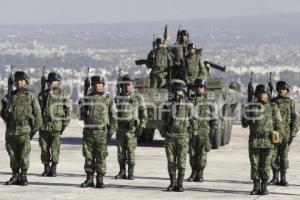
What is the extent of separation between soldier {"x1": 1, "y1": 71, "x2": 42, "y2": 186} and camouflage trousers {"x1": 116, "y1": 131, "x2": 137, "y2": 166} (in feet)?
6.98

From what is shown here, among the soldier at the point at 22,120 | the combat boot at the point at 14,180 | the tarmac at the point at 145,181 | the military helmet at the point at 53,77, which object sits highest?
the military helmet at the point at 53,77

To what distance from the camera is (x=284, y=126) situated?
20.7m

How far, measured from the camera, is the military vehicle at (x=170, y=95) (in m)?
28.8

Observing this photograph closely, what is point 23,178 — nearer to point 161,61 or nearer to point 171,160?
point 171,160

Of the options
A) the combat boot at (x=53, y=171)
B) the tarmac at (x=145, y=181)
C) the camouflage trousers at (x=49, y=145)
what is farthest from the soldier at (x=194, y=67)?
the combat boot at (x=53, y=171)

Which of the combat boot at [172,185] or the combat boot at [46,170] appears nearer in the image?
the combat boot at [172,185]

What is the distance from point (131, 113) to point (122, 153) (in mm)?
738

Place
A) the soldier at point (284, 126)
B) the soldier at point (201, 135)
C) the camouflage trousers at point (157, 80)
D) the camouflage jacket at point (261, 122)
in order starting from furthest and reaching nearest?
the camouflage trousers at point (157, 80)
the soldier at point (201, 135)
the soldier at point (284, 126)
the camouflage jacket at point (261, 122)

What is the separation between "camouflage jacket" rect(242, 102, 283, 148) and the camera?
19.2m

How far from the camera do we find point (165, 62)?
3078 cm

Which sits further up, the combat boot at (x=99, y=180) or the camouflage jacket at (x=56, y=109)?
the camouflage jacket at (x=56, y=109)

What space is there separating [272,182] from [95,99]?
11.6 ft

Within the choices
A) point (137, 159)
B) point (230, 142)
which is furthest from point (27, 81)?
point (230, 142)

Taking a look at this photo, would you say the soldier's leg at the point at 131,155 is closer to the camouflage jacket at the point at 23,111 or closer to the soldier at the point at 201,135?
the soldier at the point at 201,135
